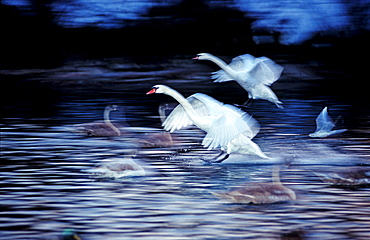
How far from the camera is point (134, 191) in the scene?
10977mm

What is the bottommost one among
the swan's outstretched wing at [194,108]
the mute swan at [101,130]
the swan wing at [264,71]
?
the mute swan at [101,130]

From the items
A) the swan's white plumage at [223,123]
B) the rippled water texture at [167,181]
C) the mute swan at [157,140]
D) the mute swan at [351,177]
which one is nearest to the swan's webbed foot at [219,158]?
the rippled water texture at [167,181]

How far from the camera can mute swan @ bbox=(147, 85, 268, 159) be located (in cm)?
1225

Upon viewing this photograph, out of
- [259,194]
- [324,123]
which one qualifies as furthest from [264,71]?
[259,194]

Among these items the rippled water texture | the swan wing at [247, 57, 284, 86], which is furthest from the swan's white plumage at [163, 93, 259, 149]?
the swan wing at [247, 57, 284, 86]

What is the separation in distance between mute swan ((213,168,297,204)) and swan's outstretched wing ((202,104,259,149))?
195 cm

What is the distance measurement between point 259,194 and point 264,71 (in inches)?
215

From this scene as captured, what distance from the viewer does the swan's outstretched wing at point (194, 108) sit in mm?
12500

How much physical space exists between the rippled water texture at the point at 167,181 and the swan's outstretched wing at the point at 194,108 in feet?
1.58

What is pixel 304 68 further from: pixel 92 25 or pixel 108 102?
pixel 108 102

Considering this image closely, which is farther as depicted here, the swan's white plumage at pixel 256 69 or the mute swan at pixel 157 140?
the swan's white plumage at pixel 256 69

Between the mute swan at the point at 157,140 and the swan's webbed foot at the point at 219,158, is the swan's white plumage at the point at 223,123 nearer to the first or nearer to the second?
the swan's webbed foot at the point at 219,158

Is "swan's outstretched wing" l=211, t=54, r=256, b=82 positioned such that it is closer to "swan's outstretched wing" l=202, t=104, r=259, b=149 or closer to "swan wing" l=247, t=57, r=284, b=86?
"swan wing" l=247, t=57, r=284, b=86

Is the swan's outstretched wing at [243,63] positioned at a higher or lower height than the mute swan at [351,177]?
higher
